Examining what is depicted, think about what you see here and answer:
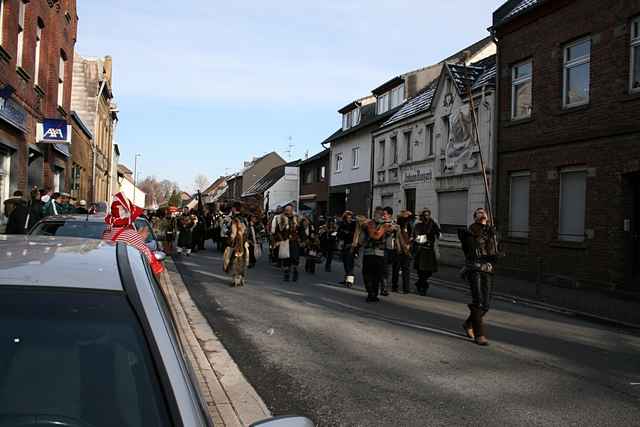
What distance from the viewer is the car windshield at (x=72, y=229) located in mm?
7828

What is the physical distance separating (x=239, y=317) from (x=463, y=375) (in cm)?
402

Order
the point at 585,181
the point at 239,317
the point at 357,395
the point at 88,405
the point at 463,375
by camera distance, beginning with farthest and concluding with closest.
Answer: the point at 585,181
the point at 239,317
the point at 463,375
the point at 357,395
the point at 88,405

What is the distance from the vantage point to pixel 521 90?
18641 millimetres

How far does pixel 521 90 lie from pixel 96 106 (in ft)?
79.0

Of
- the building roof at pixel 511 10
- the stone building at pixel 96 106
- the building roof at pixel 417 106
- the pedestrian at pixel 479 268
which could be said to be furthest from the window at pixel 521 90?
the stone building at pixel 96 106

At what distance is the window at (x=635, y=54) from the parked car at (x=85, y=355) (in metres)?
14.4

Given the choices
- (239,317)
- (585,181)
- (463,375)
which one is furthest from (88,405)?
(585,181)

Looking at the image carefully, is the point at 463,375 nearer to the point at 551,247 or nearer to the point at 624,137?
the point at 624,137

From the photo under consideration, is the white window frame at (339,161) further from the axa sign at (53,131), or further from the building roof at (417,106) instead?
the axa sign at (53,131)

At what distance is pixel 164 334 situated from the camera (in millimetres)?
1959

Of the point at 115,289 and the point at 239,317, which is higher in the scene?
the point at 115,289

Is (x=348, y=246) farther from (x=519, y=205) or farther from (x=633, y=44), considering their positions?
(x=633, y=44)

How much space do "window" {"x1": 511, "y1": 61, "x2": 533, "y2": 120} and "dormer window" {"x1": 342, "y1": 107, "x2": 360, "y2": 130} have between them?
62.4ft

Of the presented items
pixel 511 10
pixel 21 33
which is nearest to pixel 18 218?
pixel 21 33
